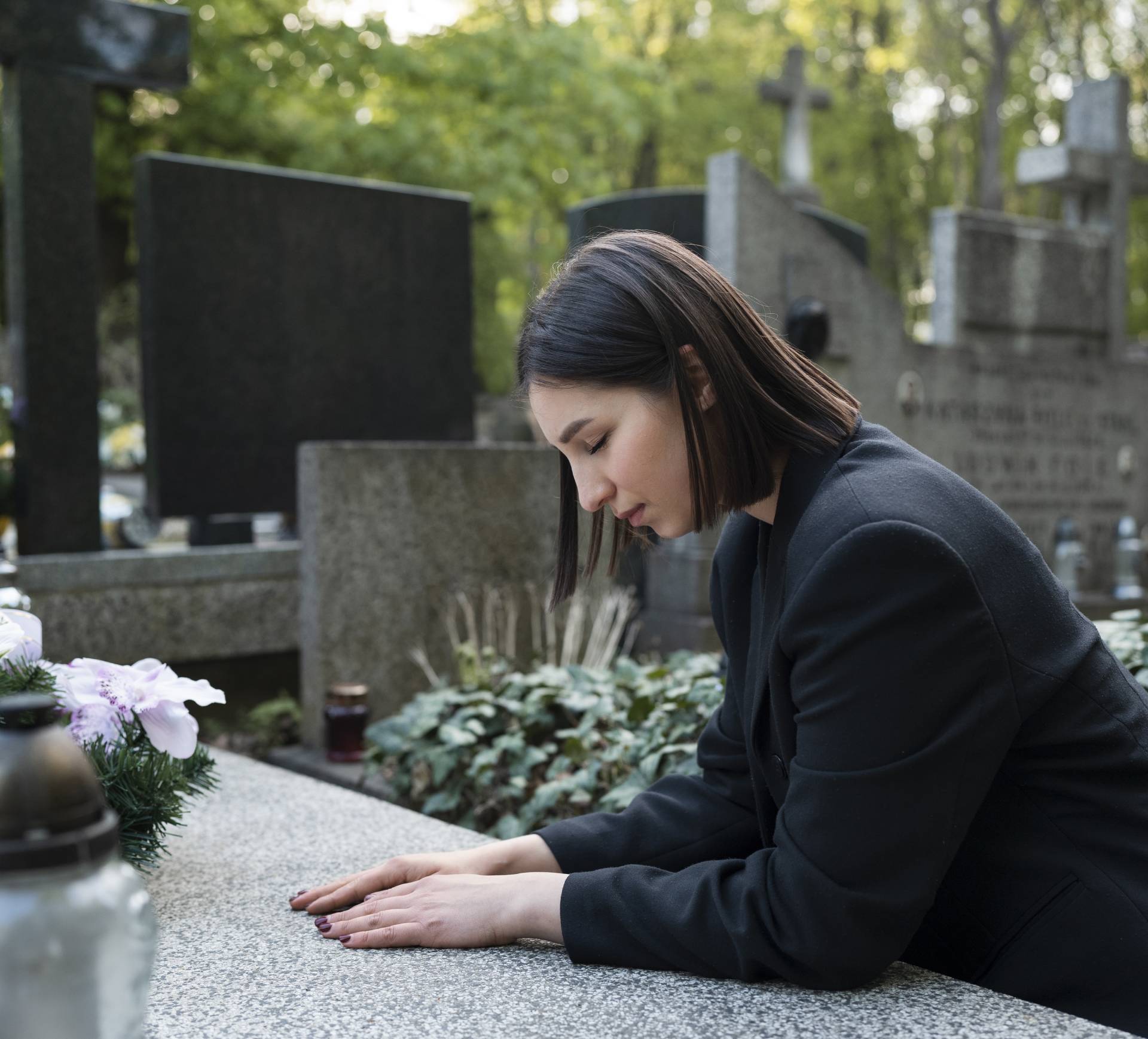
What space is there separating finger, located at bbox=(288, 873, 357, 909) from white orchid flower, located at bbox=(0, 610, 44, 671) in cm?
60

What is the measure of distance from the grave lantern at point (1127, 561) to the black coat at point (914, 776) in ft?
22.9

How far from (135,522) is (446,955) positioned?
5.50m

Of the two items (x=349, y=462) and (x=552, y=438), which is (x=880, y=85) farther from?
(x=552, y=438)

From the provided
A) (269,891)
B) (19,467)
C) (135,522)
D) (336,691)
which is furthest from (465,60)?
(269,891)

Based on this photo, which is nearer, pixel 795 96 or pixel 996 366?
pixel 996 366

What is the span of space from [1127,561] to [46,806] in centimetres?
843

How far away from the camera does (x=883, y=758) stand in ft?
4.98

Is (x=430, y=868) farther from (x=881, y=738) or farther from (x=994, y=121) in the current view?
(x=994, y=121)

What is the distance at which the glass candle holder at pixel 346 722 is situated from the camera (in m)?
4.58

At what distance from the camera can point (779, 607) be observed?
68.2 inches

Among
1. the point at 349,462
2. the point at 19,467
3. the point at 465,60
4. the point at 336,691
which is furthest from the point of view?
→ the point at 465,60

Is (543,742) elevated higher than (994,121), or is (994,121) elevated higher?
(994,121)

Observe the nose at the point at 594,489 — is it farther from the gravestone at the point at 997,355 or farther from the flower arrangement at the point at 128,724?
the gravestone at the point at 997,355

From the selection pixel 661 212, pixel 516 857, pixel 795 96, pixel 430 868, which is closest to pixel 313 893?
pixel 430 868
